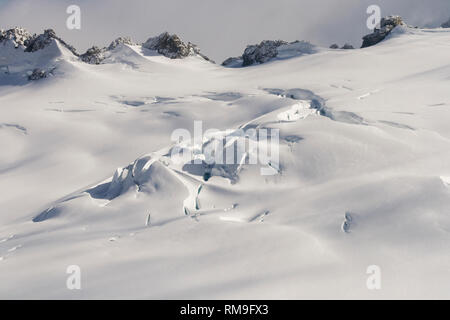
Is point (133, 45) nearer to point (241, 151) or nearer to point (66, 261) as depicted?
point (241, 151)

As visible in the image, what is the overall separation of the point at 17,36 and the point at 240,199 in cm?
1744

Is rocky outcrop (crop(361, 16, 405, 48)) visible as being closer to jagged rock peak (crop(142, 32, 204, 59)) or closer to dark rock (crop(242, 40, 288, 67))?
dark rock (crop(242, 40, 288, 67))

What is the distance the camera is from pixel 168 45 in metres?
19.2

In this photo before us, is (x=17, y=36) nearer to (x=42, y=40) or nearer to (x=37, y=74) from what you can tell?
(x=42, y=40)

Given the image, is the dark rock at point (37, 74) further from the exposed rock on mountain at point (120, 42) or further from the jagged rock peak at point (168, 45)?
the jagged rock peak at point (168, 45)

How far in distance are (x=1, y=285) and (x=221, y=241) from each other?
2.44 meters

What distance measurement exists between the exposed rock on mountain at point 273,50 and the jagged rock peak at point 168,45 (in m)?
3.28

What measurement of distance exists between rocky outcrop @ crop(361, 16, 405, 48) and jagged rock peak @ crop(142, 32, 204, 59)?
1011cm

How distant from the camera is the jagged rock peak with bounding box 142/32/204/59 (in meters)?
19.2

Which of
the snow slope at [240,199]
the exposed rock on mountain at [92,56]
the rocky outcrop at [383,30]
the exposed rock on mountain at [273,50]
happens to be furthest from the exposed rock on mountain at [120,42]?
the rocky outcrop at [383,30]

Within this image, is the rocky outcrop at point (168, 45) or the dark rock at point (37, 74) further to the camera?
the rocky outcrop at point (168, 45)

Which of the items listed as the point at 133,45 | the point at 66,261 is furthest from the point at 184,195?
the point at 133,45

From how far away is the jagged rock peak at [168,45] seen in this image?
756 inches

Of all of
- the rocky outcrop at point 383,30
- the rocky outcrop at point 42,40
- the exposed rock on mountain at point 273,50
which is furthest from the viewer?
the rocky outcrop at point 383,30
